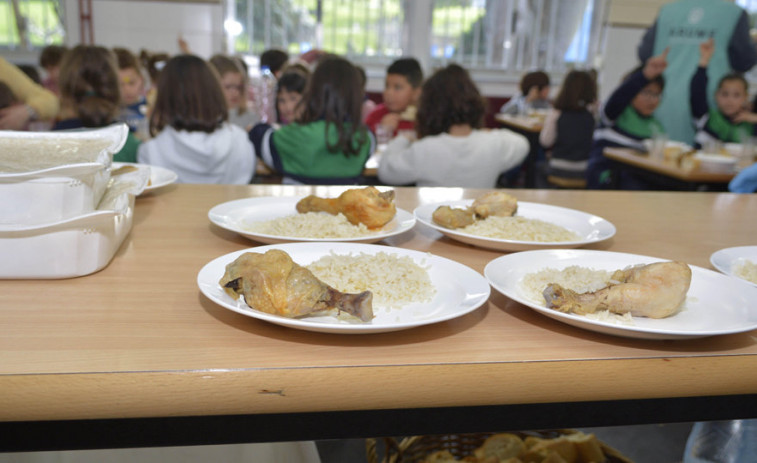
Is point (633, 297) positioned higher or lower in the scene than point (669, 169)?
higher

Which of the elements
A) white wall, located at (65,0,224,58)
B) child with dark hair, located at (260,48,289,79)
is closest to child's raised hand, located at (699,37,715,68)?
child with dark hair, located at (260,48,289,79)

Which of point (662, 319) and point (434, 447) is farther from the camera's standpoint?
point (434, 447)

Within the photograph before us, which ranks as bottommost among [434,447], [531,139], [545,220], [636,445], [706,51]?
[636,445]

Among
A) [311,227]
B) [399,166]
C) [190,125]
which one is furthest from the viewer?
[399,166]

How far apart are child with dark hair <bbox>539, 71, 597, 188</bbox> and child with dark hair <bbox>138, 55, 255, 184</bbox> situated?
2832 mm

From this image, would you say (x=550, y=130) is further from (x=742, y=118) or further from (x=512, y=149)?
(x=512, y=149)

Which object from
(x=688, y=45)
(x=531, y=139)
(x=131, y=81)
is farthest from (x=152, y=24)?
(x=688, y=45)

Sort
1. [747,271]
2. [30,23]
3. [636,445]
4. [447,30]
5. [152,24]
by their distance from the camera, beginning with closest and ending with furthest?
[747,271] → [636,445] → [30,23] → [152,24] → [447,30]

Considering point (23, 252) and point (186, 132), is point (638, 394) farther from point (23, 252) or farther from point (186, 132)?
point (186, 132)

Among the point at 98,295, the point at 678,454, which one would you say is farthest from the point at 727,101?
the point at 98,295

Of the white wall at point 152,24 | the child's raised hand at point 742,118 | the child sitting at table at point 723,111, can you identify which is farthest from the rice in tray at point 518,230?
the white wall at point 152,24

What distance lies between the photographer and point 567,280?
32.6 inches

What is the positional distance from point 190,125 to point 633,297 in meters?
2.34

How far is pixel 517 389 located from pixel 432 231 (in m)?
0.57
